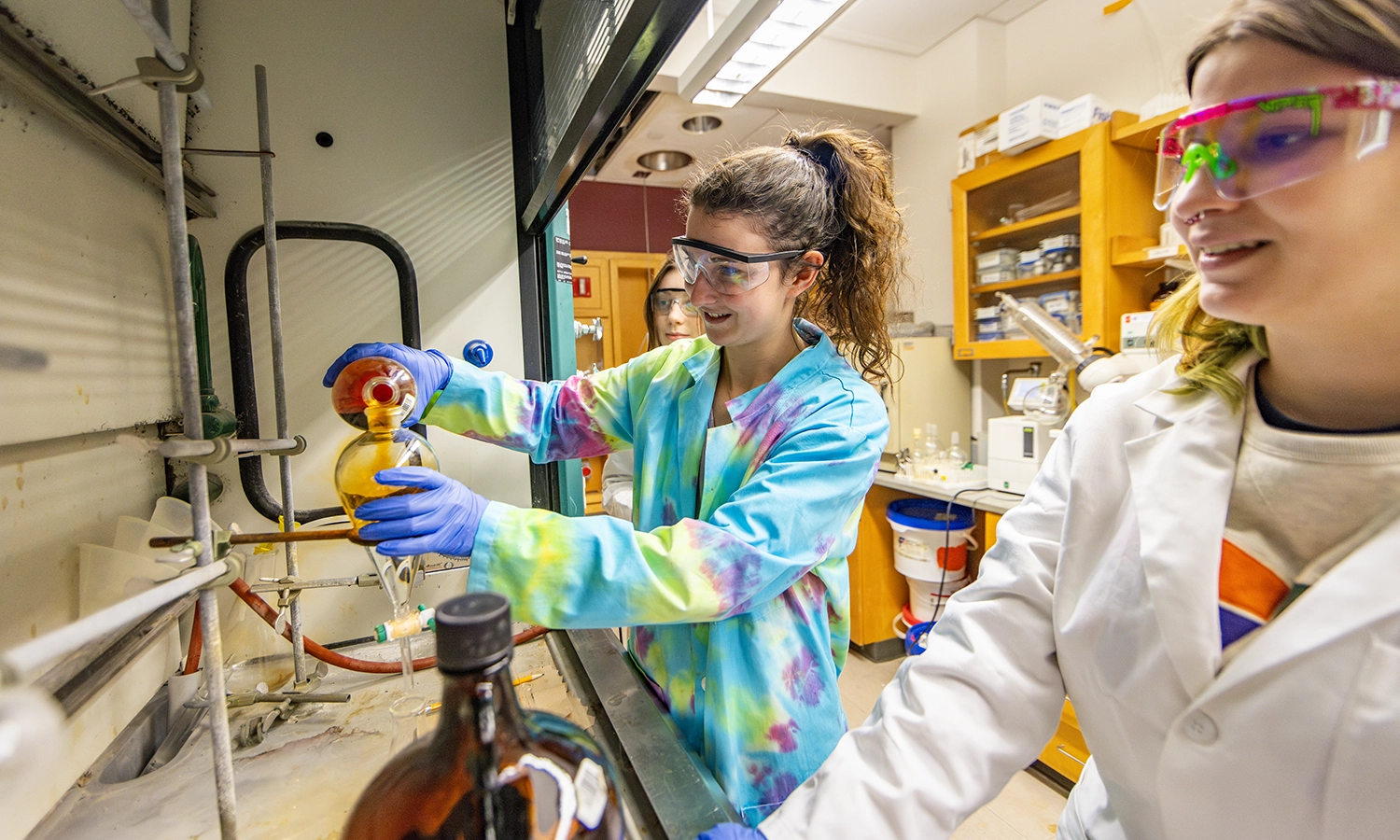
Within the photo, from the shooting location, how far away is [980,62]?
3.21 m

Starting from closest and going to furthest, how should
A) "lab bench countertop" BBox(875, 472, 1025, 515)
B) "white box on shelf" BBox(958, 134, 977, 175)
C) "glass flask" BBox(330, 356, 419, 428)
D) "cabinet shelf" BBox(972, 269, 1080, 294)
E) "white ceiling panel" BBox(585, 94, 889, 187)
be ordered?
"glass flask" BBox(330, 356, 419, 428)
"lab bench countertop" BBox(875, 472, 1025, 515)
"cabinet shelf" BBox(972, 269, 1080, 294)
"white box on shelf" BBox(958, 134, 977, 175)
"white ceiling panel" BBox(585, 94, 889, 187)

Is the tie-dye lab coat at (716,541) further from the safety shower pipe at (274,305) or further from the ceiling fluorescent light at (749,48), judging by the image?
the ceiling fluorescent light at (749,48)

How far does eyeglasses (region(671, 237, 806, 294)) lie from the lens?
1.01m

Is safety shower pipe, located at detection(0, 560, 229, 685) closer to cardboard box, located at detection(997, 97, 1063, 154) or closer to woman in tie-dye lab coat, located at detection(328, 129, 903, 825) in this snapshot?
woman in tie-dye lab coat, located at detection(328, 129, 903, 825)

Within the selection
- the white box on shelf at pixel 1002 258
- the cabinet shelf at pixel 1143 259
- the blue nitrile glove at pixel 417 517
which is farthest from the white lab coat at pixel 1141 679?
the white box on shelf at pixel 1002 258

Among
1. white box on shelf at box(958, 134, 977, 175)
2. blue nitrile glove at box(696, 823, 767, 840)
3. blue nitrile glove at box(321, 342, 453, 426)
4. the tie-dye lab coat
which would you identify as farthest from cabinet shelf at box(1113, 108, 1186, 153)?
blue nitrile glove at box(696, 823, 767, 840)

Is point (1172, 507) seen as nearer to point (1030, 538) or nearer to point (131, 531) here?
point (1030, 538)

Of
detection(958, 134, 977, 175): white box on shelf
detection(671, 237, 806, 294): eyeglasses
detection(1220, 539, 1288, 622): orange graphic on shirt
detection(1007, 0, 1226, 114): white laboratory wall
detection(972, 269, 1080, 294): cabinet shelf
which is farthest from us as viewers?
detection(958, 134, 977, 175): white box on shelf

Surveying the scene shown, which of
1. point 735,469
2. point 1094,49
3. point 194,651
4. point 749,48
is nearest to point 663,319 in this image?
point 749,48

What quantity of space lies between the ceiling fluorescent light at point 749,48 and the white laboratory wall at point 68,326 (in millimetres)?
1050

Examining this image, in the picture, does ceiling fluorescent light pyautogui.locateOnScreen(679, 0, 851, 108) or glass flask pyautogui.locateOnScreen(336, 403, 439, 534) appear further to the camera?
ceiling fluorescent light pyautogui.locateOnScreen(679, 0, 851, 108)

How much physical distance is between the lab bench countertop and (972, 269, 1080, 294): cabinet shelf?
1056 millimetres

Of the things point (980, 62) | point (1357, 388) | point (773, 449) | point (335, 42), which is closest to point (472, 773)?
point (773, 449)

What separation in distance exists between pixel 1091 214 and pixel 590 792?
9.67ft
